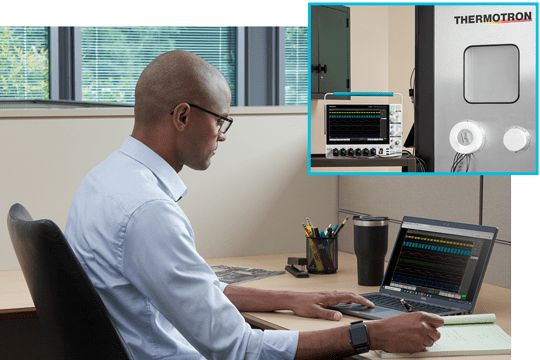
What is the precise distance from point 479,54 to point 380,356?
1.96 feet

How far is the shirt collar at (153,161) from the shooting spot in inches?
48.1

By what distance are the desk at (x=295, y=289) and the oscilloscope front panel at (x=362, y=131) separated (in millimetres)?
360

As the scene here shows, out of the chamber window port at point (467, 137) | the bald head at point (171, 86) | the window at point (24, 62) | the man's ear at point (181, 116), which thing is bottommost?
the chamber window port at point (467, 137)

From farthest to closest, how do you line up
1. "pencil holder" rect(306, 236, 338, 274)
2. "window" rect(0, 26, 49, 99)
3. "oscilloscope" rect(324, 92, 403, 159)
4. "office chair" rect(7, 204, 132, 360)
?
"window" rect(0, 26, 49, 99), "pencil holder" rect(306, 236, 338, 274), "oscilloscope" rect(324, 92, 403, 159), "office chair" rect(7, 204, 132, 360)

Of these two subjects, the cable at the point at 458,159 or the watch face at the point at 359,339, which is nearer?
the watch face at the point at 359,339

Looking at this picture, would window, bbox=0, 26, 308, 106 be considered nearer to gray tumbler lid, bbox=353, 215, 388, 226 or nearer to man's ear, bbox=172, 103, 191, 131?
gray tumbler lid, bbox=353, 215, 388, 226

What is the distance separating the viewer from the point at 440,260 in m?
1.46

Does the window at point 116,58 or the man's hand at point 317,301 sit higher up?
the window at point 116,58

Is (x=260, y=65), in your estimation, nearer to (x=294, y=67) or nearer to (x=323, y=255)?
(x=294, y=67)

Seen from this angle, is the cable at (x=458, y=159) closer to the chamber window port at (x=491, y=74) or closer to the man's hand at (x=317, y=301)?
the chamber window port at (x=491, y=74)

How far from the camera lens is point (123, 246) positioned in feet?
3.50

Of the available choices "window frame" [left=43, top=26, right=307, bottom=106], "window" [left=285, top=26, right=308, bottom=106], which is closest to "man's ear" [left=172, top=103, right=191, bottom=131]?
"window frame" [left=43, top=26, right=307, bottom=106]

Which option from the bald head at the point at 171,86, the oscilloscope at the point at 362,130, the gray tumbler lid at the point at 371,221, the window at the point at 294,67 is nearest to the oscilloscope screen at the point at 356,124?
the oscilloscope at the point at 362,130

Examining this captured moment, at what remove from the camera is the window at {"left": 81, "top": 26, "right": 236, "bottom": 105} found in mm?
5848
